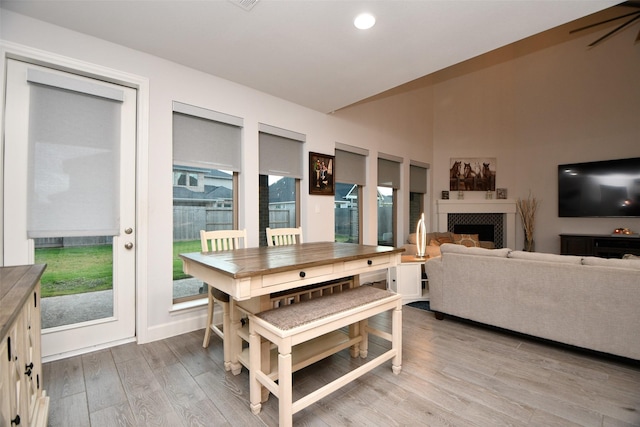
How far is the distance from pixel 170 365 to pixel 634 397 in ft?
9.87

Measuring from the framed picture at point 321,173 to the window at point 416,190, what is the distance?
89.4 inches

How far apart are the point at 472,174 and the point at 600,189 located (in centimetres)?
198

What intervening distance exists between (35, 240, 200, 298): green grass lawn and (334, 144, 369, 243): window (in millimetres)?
2831

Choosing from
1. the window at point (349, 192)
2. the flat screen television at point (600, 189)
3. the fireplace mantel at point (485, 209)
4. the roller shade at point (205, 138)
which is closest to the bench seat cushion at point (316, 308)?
the roller shade at point (205, 138)

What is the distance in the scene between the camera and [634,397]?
5.62 feet

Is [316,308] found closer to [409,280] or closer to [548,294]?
[548,294]

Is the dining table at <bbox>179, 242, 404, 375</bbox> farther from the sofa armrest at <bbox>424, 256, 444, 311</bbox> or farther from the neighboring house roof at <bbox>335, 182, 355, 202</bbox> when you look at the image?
the neighboring house roof at <bbox>335, 182, 355, 202</bbox>

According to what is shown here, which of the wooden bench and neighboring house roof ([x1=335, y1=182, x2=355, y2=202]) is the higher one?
neighboring house roof ([x1=335, y1=182, x2=355, y2=202])

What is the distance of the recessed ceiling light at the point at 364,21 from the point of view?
6.81 feet

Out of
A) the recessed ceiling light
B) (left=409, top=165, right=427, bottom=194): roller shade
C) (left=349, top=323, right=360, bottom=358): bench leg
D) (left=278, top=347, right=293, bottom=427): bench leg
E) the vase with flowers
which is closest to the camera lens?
(left=278, top=347, right=293, bottom=427): bench leg

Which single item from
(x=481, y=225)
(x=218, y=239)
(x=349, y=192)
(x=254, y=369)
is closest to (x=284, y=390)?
(x=254, y=369)

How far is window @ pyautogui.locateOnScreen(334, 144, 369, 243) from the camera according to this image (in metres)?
4.32

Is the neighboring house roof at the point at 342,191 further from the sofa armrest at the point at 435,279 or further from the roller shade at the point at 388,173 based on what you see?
the sofa armrest at the point at 435,279

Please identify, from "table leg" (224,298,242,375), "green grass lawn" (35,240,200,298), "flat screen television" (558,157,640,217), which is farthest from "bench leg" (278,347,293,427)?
"flat screen television" (558,157,640,217)
